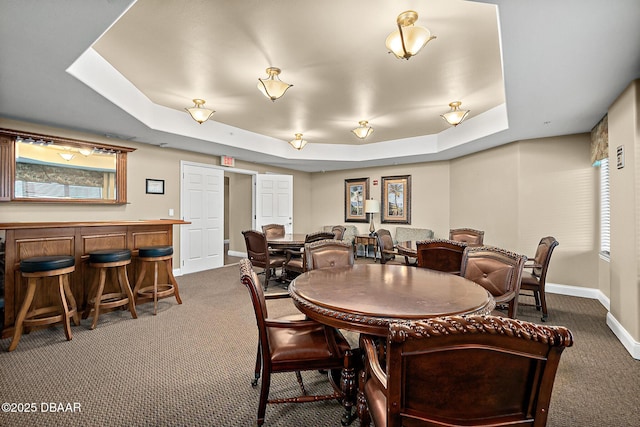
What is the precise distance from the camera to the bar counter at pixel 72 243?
2.83 m

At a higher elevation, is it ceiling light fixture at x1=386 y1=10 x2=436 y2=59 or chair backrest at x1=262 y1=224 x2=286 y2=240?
ceiling light fixture at x1=386 y1=10 x2=436 y2=59

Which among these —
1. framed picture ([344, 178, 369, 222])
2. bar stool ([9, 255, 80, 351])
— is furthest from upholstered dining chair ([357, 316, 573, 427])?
framed picture ([344, 178, 369, 222])

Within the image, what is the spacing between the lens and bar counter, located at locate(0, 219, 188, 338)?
2.83 m

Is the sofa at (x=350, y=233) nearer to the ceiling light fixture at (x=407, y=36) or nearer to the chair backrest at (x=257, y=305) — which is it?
the ceiling light fixture at (x=407, y=36)

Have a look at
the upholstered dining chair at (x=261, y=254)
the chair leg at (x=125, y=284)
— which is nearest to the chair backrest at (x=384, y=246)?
the upholstered dining chair at (x=261, y=254)

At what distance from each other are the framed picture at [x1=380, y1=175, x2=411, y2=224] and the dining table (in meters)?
5.13

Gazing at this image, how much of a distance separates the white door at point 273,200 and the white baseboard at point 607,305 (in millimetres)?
5537

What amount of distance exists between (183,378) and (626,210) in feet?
14.2

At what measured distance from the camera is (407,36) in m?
A: 2.26

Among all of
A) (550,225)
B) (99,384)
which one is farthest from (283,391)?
(550,225)

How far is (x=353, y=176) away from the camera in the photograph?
821 cm

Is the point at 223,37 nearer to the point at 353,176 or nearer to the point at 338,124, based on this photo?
the point at 338,124

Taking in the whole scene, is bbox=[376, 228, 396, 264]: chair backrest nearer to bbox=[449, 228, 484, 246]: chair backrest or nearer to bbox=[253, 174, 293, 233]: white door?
bbox=[449, 228, 484, 246]: chair backrest

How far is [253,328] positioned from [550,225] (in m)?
4.75
